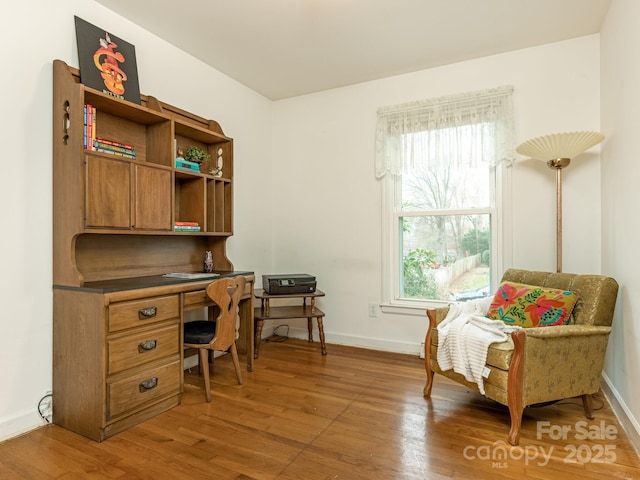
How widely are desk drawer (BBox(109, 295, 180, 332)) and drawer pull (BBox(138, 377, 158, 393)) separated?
335 mm

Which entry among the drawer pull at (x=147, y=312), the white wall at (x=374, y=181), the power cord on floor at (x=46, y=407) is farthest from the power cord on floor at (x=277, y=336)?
the power cord on floor at (x=46, y=407)

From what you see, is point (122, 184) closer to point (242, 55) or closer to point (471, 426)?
point (242, 55)

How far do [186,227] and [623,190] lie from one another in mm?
2807

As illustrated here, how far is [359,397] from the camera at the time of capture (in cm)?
243

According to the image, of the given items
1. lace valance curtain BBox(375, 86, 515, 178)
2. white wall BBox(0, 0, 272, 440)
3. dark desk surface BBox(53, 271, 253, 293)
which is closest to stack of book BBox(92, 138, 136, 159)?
white wall BBox(0, 0, 272, 440)

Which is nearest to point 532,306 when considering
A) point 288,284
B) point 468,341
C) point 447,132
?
point 468,341

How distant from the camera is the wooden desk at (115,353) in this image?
190 centimetres

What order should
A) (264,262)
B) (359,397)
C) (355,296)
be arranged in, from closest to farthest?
(359,397) < (355,296) < (264,262)

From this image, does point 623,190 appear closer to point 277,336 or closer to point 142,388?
point 142,388

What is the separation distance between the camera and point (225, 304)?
8.01ft

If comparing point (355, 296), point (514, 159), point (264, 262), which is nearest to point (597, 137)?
point (514, 159)

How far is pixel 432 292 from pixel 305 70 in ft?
7.76

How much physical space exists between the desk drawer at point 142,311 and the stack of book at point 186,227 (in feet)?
1.85

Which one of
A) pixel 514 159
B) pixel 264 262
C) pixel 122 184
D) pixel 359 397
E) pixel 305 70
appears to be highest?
pixel 305 70
